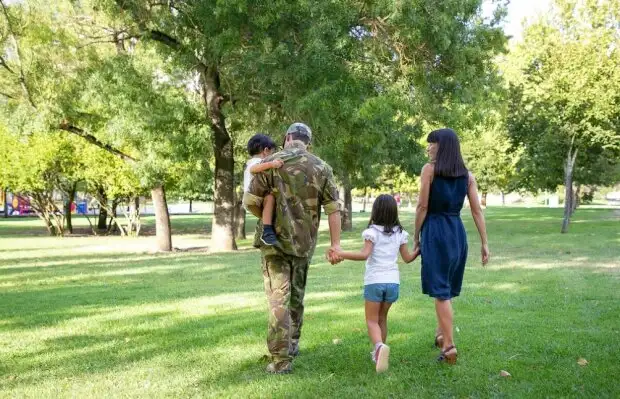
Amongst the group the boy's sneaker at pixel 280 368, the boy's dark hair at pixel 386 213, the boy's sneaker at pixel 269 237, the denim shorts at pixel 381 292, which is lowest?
the boy's sneaker at pixel 280 368

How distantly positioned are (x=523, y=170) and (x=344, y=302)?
26.8 metres

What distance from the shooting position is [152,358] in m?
5.78

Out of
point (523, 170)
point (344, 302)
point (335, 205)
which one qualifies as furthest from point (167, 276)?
point (523, 170)

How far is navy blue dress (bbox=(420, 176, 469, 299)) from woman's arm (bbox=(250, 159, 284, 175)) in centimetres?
133

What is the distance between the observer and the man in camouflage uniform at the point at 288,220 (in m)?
5.29

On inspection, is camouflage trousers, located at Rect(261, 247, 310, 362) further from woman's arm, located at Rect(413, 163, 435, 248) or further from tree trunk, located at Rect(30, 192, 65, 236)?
tree trunk, located at Rect(30, 192, 65, 236)

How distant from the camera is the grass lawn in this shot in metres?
4.84

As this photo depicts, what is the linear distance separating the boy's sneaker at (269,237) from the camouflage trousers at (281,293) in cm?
10

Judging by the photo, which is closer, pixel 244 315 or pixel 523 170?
pixel 244 315

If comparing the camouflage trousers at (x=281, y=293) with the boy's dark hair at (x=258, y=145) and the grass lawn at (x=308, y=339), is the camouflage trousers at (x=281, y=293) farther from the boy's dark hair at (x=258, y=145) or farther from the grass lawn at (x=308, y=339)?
the boy's dark hair at (x=258, y=145)

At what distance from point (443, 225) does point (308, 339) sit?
192 cm

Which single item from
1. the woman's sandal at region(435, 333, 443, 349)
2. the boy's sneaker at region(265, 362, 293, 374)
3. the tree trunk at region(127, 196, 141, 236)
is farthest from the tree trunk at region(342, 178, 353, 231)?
the boy's sneaker at region(265, 362, 293, 374)

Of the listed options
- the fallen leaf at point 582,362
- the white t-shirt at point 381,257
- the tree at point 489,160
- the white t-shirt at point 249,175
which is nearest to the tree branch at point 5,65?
the white t-shirt at point 249,175

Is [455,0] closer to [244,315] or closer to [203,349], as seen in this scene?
[244,315]
